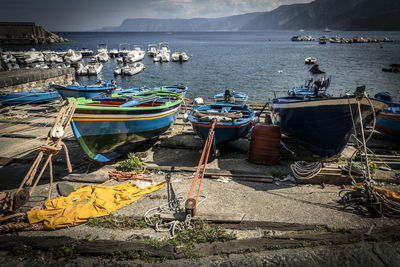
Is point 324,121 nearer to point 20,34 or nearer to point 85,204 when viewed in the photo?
point 85,204

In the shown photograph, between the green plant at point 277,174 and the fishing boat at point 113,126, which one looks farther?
the green plant at point 277,174

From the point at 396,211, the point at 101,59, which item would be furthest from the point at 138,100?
the point at 101,59

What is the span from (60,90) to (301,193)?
17.3 metres

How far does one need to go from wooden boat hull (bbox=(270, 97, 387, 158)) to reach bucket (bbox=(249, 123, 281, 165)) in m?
1.27

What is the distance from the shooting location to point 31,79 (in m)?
21.6

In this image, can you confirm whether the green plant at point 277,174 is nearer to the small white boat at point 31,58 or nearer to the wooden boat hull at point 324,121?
the wooden boat hull at point 324,121

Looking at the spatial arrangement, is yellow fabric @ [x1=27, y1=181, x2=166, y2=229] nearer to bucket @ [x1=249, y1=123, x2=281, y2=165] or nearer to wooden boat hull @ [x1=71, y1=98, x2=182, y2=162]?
wooden boat hull @ [x1=71, y1=98, x2=182, y2=162]

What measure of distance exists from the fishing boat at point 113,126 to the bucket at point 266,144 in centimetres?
390

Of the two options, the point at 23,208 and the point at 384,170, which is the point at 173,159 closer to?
the point at 23,208

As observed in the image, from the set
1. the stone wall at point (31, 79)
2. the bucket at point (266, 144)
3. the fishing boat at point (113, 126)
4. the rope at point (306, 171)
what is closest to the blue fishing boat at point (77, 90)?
the stone wall at point (31, 79)

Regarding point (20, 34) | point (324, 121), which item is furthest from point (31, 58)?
point (20, 34)

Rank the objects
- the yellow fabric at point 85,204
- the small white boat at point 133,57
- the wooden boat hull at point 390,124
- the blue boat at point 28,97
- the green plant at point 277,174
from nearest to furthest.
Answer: the yellow fabric at point 85,204, the green plant at point 277,174, the wooden boat hull at point 390,124, the blue boat at point 28,97, the small white boat at point 133,57

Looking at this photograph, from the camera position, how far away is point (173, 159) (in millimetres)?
9062

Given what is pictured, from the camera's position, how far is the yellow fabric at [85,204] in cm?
521
